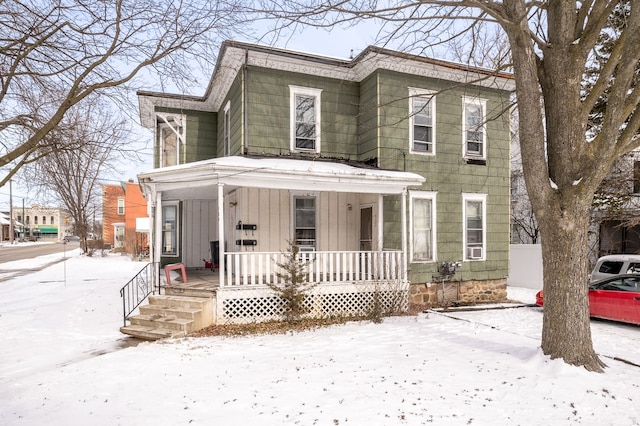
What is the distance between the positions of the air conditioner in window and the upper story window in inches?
398

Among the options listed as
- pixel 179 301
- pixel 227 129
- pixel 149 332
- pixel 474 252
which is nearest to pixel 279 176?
pixel 179 301

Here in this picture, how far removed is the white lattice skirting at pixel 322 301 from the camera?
881 cm

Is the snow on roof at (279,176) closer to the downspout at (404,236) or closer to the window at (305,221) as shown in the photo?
the downspout at (404,236)

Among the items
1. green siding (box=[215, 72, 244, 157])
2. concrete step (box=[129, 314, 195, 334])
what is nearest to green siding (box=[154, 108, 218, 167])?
green siding (box=[215, 72, 244, 157])

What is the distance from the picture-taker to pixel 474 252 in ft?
39.6

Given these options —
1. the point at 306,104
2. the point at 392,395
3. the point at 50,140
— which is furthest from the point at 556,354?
the point at 50,140

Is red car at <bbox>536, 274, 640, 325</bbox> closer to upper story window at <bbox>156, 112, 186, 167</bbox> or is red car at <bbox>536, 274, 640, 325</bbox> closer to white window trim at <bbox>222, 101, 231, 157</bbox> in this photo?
white window trim at <bbox>222, 101, 231, 157</bbox>

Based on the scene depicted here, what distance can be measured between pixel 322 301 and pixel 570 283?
535cm

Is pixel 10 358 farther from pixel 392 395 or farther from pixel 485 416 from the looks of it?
pixel 485 416

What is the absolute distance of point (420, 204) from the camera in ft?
38.0

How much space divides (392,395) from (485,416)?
1.08 m

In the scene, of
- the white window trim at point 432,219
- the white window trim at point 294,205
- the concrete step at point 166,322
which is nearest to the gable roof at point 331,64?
the white window trim at point 432,219

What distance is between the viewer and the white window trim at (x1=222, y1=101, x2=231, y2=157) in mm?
12330

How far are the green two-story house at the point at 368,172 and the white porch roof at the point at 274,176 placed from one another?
0.18 ft
